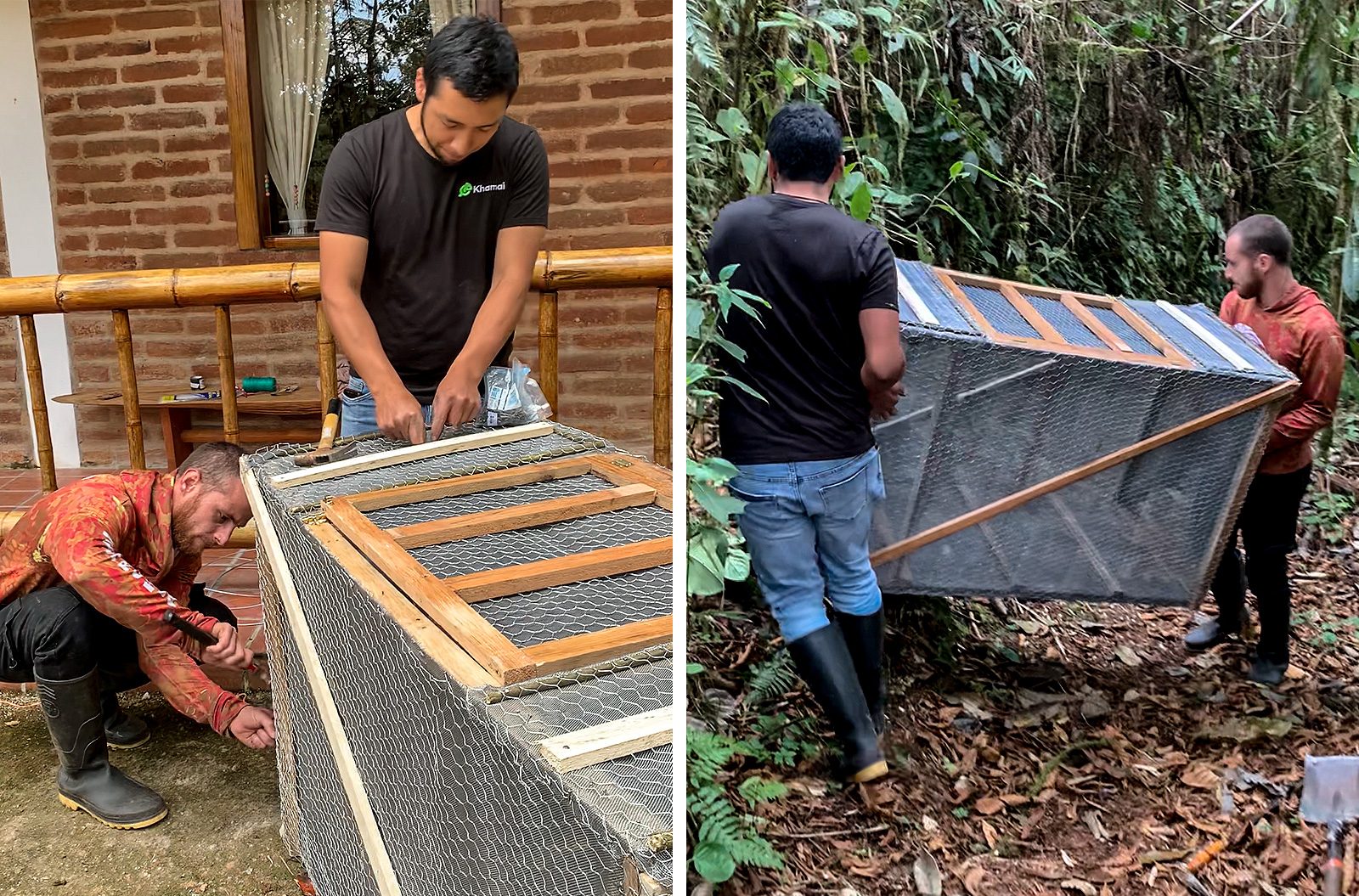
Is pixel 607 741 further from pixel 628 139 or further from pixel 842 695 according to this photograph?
pixel 628 139

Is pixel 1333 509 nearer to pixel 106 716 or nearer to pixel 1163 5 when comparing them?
pixel 1163 5

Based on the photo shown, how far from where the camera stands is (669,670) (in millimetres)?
938

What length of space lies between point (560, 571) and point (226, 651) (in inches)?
37.4

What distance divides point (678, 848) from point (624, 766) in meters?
0.12

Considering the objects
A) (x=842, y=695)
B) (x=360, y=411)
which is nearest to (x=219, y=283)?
(x=360, y=411)

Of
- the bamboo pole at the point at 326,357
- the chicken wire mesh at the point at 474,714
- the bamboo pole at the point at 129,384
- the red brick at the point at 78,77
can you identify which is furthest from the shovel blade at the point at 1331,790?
the red brick at the point at 78,77

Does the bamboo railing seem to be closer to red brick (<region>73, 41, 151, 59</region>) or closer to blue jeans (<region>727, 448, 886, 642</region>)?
blue jeans (<region>727, 448, 886, 642</region>)

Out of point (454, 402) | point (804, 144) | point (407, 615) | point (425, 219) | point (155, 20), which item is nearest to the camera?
point (804, 144)

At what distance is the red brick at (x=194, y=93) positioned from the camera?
365cm

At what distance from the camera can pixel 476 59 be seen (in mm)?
1588

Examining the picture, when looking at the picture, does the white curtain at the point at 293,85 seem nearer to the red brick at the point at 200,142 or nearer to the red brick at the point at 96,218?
the red brick at the point at 200,142

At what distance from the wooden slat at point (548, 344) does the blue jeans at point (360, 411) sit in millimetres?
310

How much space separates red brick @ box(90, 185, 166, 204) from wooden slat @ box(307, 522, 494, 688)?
2.98 metres

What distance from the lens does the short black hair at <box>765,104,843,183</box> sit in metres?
0.74
